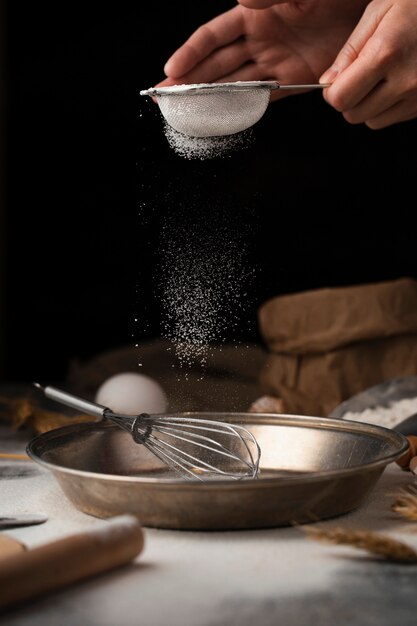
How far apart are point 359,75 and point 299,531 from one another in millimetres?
455

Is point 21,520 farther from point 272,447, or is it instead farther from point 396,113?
point 396,113

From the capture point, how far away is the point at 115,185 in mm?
2092

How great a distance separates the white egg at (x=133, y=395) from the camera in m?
1.26

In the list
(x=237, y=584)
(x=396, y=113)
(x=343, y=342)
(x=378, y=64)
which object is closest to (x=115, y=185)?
(x=343, y=342)

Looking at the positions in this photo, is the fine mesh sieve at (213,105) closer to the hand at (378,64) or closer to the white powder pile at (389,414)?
the hand at (378,64)

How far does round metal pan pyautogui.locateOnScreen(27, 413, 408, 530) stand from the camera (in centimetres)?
72

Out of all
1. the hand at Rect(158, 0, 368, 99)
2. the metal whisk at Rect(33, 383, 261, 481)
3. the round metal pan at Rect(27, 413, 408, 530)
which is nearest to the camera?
the round metal pan at Rect(27, 413, 408, 530)

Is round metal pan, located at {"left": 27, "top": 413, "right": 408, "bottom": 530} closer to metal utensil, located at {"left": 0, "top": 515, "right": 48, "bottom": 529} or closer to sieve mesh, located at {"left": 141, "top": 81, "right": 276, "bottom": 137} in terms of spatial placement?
metal utensil, located at {"left": 0, "top": 515, "right": 48, "bottom": 529}

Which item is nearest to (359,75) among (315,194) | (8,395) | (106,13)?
(8,395)

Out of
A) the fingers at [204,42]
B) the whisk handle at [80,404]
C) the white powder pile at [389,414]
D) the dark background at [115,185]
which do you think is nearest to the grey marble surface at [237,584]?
the whisk handle at [80,404]

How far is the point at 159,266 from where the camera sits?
1131 millimetres

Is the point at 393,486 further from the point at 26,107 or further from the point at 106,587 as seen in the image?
the point at 26,107

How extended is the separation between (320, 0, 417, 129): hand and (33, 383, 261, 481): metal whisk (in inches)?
13.9

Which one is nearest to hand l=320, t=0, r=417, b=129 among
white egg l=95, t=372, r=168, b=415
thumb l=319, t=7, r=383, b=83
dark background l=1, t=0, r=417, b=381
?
thumb l=319, t=7, r=383, b=83
